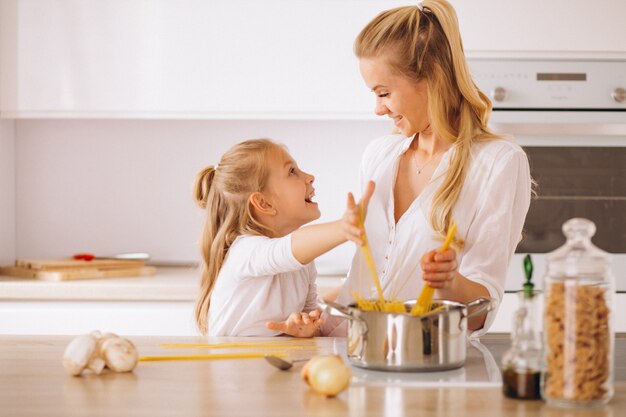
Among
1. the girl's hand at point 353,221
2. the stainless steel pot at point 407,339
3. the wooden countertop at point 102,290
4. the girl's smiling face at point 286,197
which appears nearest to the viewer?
the stainless steel pot at point 407,339

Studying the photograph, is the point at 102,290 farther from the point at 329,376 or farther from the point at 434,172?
the point at 329,376

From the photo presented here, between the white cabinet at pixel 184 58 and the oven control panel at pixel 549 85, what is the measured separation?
16.8 inches

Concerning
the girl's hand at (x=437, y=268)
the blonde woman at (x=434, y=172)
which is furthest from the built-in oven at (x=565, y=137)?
the girl's hand at (x=437, y=268)

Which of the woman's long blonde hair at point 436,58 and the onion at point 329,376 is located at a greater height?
the woman's long blonde hair at point 436,58

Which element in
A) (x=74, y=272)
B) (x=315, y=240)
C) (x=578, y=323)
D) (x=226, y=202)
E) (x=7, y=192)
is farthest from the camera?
(x=7, y=192)

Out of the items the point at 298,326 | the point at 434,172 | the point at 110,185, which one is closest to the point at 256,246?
the point at 298,326

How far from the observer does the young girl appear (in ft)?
6.16

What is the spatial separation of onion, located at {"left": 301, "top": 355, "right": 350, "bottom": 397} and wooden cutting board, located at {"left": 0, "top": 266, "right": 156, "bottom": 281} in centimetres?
200

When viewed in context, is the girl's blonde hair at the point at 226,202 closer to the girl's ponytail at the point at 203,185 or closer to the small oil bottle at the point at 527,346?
the girl's ponytail at the point at 203,185

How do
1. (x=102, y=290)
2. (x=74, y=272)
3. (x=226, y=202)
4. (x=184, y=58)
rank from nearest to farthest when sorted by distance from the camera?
(x=226, y=202), (x=102, y=290), (x=74, y=272), (x=184, y=58)

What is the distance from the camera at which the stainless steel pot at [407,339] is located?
1.35 meters

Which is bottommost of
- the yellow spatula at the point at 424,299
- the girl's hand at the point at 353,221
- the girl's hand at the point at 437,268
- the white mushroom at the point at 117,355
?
the white mushroom at the point at 117,355

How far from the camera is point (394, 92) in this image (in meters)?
2.03

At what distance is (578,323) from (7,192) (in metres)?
2.87
